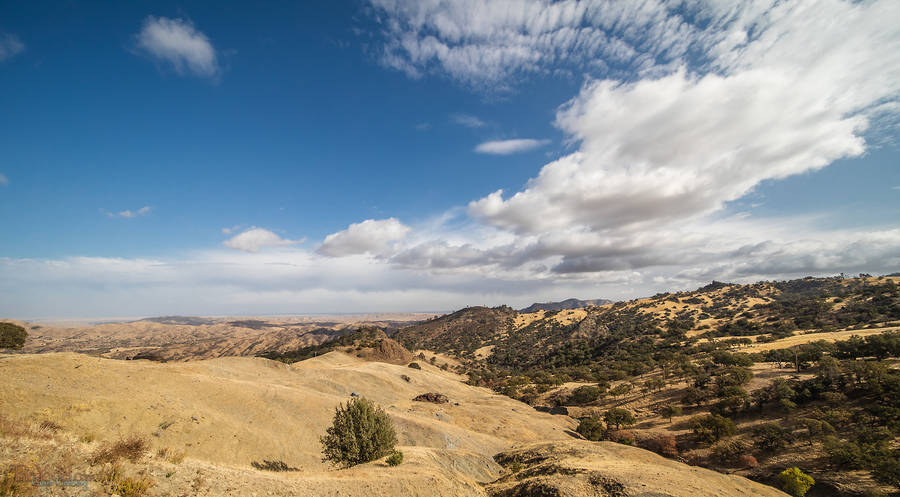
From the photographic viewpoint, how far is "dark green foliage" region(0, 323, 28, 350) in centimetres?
5000

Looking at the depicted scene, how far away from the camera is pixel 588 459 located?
24734mm

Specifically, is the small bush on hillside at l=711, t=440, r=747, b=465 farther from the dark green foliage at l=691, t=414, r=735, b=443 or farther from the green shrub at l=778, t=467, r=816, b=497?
the green shrub at l=778, t=467, r=816, b=497

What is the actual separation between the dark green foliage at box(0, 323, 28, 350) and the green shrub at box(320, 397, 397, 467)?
65110 millimetres

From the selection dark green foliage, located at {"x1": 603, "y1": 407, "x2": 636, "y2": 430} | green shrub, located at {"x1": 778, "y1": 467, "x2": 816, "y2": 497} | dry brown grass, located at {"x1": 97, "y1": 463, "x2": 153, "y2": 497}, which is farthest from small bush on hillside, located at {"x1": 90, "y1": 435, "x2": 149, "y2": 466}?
dark green foliage, located at {"x1": 603, "y1": 407, "x2": 636, "y2": 430}

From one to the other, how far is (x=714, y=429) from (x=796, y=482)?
1171 cm

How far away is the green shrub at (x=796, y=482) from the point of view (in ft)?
80.4

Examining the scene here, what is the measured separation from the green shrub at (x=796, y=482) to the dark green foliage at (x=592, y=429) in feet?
63.8

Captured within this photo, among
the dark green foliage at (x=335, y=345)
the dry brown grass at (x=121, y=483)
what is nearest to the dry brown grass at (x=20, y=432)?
the dry brown grass at (x=121, y=483)

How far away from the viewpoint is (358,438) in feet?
74.5

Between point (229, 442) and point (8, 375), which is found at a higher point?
point (8, 375)

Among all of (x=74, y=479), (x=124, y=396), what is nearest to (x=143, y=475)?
(x=74, y=479)

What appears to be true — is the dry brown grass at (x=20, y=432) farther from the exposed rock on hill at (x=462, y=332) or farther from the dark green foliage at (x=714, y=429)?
the exposed rock on hill at (x=462, y=332)

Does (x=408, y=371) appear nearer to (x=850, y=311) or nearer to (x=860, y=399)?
(x=860, y=399)

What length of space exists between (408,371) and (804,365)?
67.3 metres
